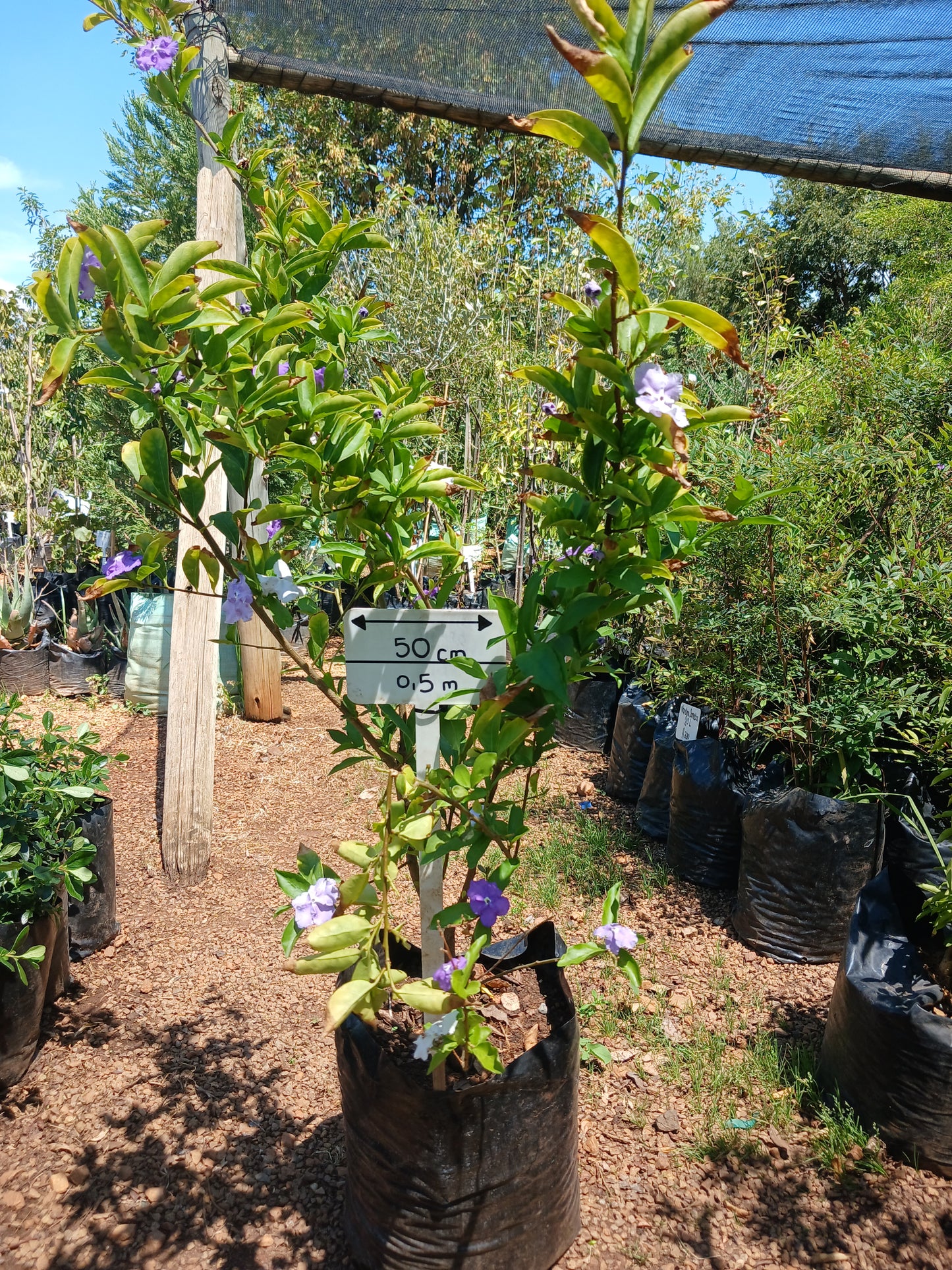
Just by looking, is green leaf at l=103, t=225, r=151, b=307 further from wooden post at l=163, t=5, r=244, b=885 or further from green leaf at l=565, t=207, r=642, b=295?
wooden post at l=163, t=5, r=244, b=885

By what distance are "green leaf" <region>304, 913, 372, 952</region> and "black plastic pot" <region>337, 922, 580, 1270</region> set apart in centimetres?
38

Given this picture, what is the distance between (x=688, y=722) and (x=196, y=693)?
70.0 inches

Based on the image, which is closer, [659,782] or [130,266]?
[130,266]

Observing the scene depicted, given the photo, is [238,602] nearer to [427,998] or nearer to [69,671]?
[427,998]

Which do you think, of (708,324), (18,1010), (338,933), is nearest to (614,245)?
(708,324)

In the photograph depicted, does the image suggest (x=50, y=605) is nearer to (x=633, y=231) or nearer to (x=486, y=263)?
(x=486, y=263)

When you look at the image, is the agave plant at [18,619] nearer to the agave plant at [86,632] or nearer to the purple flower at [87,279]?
the agave plant at [86,632]

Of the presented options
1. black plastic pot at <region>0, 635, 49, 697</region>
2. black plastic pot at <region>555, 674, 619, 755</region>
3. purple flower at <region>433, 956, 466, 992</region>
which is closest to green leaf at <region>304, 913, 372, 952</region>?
purple flower at <region>433, 956, 466, 992</region>

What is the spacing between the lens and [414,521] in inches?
52.6

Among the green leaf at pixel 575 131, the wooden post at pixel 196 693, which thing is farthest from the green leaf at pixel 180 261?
the wooden post at pixel 196 693

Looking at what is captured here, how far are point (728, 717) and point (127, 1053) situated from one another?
194 cm

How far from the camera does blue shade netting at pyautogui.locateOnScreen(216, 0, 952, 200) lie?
267 centimetres

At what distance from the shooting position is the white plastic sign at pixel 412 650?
1.23 m

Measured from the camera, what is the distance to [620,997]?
7.43 ft
